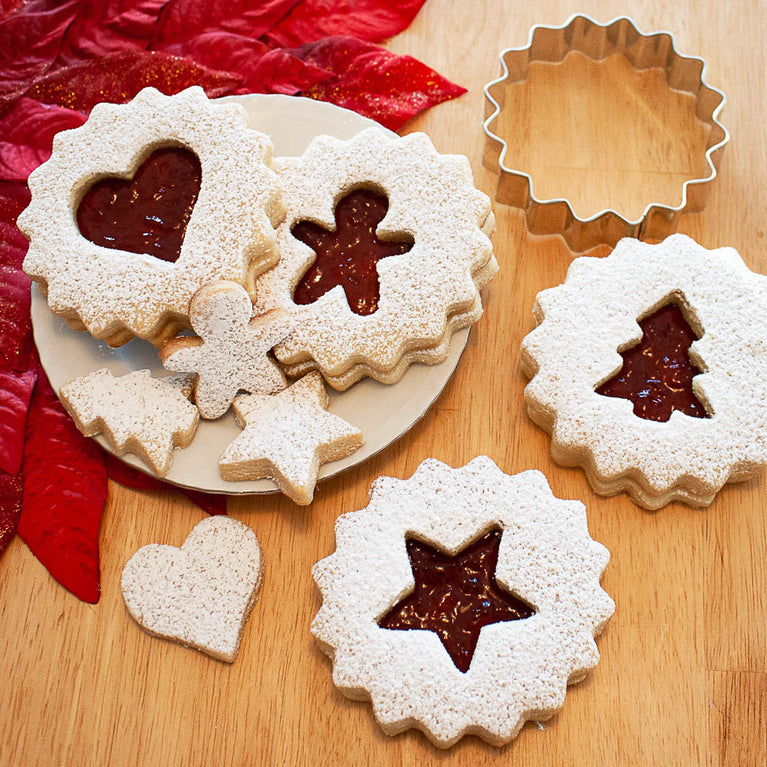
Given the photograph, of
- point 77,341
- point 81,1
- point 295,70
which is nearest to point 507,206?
point 295,70

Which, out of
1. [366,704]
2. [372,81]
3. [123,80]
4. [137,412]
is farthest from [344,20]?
[366,704]

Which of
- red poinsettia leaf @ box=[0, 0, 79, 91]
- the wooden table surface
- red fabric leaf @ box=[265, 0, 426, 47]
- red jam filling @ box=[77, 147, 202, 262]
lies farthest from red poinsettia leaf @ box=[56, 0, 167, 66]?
the wooden table surface

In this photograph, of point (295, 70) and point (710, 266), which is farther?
point (295, 70)

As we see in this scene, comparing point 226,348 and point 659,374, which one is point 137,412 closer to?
point 226,348

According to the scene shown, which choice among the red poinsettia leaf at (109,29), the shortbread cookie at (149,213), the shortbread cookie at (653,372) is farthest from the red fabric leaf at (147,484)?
the red poinsettia leaf at (109,29)

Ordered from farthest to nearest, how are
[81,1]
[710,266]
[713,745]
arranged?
[81,1] → [710,266] → [713,745]

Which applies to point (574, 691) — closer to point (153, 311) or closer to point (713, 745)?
point (713, 745)
